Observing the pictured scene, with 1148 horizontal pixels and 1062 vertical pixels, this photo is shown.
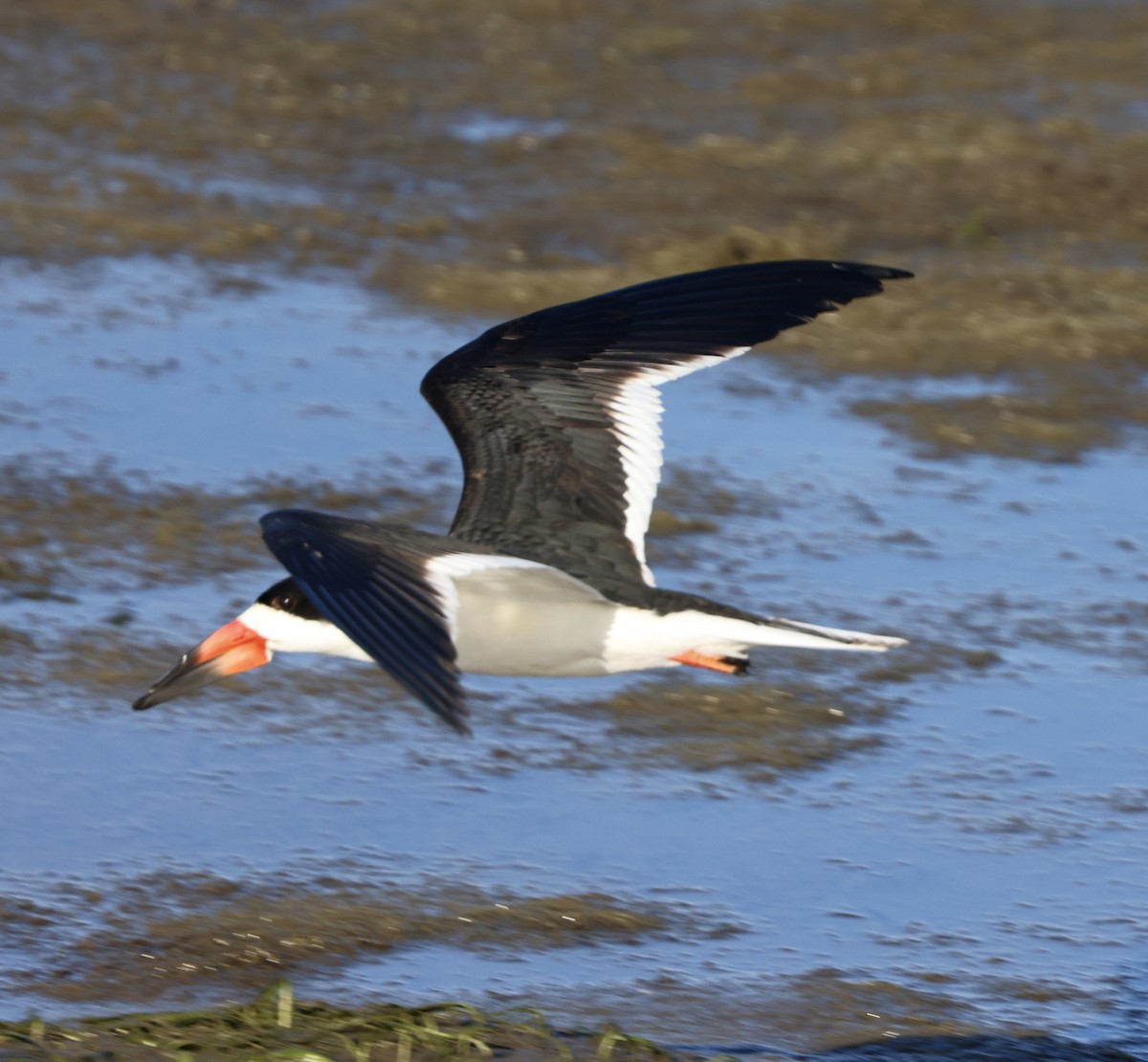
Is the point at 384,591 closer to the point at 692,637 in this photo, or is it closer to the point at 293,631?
the point at 293,631

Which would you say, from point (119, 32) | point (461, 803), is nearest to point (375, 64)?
point (119, 32)

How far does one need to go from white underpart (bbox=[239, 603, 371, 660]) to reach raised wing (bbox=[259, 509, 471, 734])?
16.5 inches

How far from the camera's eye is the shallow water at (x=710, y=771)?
544 centimetres

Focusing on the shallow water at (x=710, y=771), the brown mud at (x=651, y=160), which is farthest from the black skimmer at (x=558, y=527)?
the brown mud at (x=651, y=160)

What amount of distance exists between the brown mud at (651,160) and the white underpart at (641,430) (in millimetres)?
3265

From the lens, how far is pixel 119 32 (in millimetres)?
→ 12555

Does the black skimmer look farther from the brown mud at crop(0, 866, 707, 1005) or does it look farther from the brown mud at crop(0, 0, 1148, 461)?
the brown mud at crop(0, 0, 1148, 461)

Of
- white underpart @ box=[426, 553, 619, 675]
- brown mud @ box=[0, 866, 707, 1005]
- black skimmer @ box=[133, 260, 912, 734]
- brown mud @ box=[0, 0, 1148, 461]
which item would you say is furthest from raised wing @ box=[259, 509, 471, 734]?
brown mud @ box=[0, 0, 1148, 461]

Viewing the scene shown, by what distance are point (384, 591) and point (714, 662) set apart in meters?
1.22

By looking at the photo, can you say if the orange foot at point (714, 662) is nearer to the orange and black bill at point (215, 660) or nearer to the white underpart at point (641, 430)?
the white underpart at point (641, 430)

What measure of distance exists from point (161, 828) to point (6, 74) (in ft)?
23.3

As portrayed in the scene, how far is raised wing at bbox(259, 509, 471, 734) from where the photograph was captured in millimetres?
4180

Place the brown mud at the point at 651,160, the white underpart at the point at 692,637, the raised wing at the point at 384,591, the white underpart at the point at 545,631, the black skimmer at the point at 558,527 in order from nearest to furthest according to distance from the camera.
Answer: the raised wing at the point at 384,591 → the black skimmer at the point at 558,527 → the white underpart at the point at 692,637 → the white underpart at the point at 545,631 → the brown mud at the point at 651,160

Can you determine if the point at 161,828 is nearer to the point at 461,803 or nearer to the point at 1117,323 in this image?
the point at 461,803
